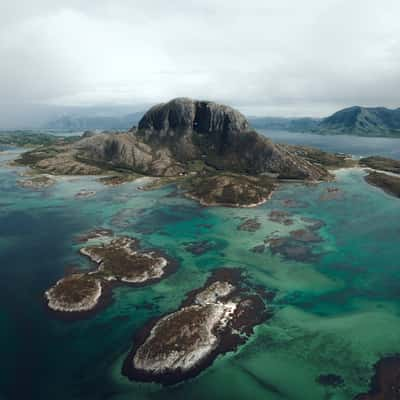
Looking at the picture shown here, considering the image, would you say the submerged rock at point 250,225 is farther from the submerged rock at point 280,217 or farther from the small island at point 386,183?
the small island at point 386,183

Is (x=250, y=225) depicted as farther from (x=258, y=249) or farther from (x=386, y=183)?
(x=386, y=183)

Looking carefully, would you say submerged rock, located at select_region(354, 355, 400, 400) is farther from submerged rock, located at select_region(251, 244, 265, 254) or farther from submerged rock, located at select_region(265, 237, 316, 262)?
submerged rock, located at select_region(251, 244, 265, 254)

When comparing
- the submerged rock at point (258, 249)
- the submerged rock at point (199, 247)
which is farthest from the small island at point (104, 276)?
the submerged rock at point (258, 249)

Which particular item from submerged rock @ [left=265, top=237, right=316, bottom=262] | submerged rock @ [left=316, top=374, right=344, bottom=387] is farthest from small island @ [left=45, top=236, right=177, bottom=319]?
submerged rock @ [left=316, top=374, right=344, bottom=387]

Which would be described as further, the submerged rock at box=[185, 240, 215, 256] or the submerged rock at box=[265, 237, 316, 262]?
the submerged rock at box=[185, 240, 215, 256]

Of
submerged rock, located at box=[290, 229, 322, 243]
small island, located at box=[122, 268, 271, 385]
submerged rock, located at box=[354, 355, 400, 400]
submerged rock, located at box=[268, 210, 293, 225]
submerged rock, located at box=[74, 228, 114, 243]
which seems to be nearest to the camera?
submerged rock, located at box=[354, 355, 400, 400]

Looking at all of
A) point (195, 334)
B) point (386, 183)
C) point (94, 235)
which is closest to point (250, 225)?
point (94, 235)
